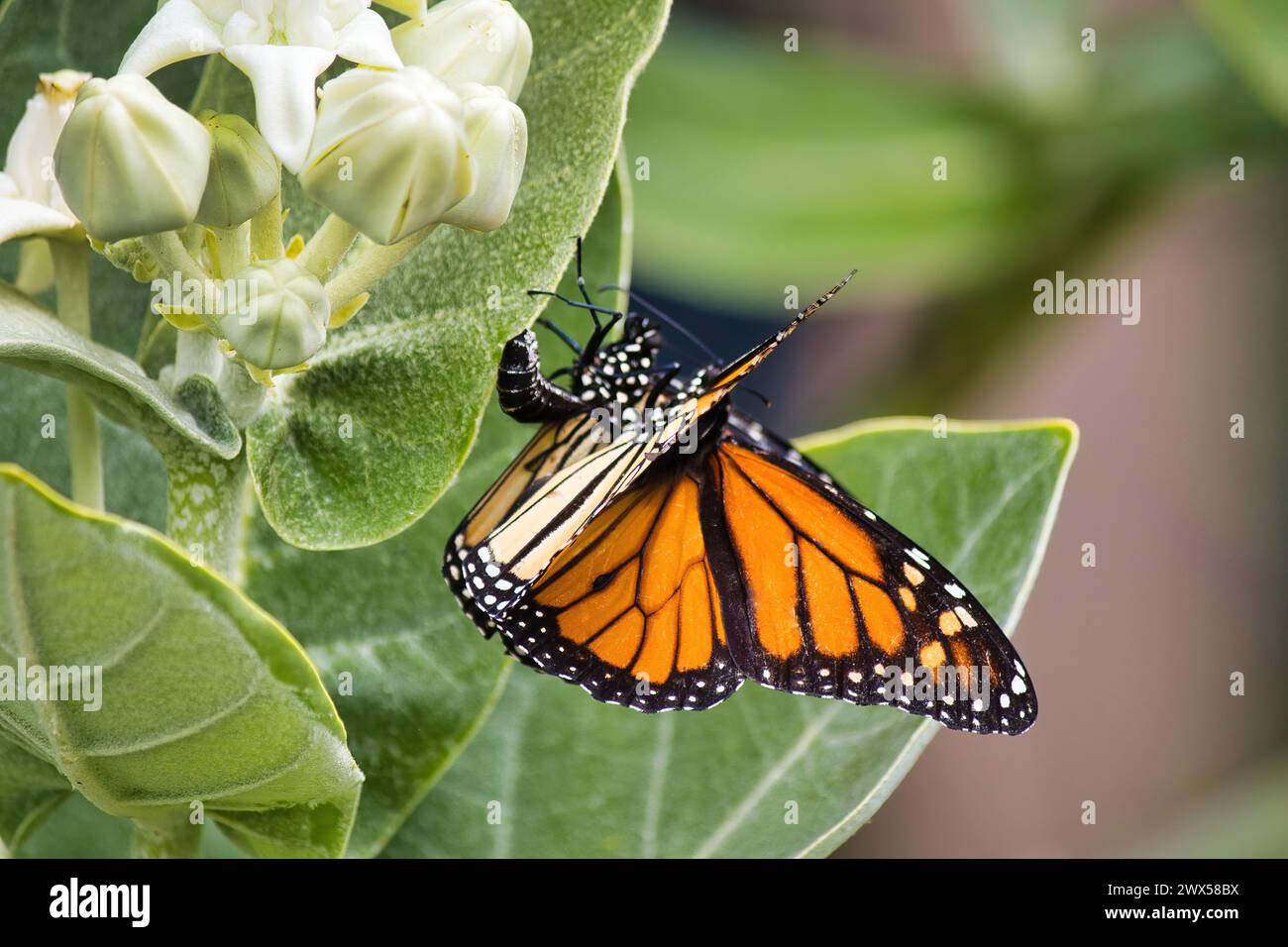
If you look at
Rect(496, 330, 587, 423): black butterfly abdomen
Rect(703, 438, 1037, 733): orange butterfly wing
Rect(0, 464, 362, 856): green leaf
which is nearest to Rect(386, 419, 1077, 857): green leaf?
Rect(703, 438, 1037, 733): orange butterfly wing

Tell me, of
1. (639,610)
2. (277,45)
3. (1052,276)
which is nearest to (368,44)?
(277,45)

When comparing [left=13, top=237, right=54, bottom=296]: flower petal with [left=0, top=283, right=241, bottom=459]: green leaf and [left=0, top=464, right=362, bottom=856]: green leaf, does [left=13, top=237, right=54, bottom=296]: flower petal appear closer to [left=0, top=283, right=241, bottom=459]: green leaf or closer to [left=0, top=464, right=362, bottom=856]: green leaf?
[left=0, top=283, right=241, bottom=459]: green leaf

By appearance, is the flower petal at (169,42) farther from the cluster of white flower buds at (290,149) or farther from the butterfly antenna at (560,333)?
the butterfly antenna at (560,333)

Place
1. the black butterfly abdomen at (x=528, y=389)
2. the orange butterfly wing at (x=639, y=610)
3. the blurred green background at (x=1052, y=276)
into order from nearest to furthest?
the black butterfly abdomen at (x=528, y=389), the orange butterfly wing at (x=639, y=610), the blurred green background at (x=1052, y=276)

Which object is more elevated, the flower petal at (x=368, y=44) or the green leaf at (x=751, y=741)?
the flower petal at (x=368, y=44)

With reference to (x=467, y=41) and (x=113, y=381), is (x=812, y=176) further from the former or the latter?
(x=113, y=381)

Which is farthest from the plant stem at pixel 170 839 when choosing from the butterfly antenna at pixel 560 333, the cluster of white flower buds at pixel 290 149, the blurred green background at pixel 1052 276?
the blurred green background at pixel 1052 276

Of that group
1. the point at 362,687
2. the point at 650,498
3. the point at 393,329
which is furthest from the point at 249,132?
the point at 650,498

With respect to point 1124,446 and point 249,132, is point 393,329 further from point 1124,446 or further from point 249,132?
point 1124,446
